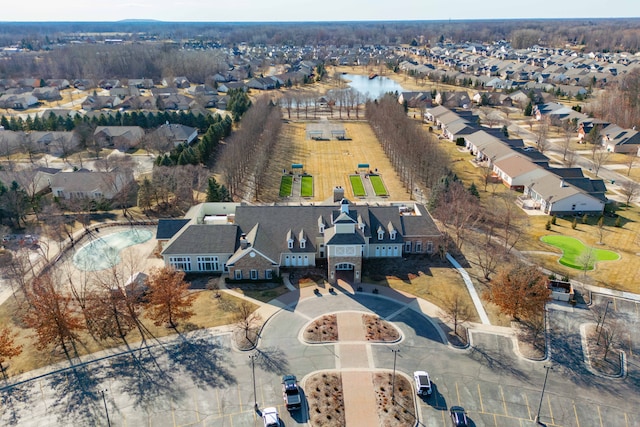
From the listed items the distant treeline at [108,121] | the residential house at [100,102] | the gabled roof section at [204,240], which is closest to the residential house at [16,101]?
the residential house at [100,102]

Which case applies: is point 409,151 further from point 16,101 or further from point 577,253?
point 16,101

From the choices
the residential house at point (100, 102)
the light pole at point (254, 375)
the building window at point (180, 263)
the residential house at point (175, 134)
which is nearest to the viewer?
the light pole at point (254, 375)

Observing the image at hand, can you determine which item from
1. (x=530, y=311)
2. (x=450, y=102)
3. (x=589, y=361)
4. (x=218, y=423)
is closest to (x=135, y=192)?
(x=218, y=423)

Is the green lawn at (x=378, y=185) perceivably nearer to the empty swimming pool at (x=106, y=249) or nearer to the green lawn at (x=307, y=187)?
the green lawn at (x=307, y=187)

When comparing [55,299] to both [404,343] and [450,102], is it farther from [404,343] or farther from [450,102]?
[450,102]

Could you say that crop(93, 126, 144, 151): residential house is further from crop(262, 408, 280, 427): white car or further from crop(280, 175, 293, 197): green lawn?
crop(262, 408, 280, 427): white car

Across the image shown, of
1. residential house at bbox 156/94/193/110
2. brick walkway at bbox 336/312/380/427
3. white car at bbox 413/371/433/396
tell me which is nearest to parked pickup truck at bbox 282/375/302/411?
brick walkway at bbox 336/312/380/427
